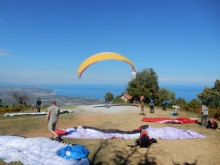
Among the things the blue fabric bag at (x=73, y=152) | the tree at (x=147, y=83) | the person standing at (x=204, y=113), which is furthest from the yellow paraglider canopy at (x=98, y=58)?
the tree at (x=147, y=83)

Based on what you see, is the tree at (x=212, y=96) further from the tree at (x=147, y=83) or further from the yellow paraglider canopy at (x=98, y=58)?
the yellow paraglider canopy at (x=98, y=58)

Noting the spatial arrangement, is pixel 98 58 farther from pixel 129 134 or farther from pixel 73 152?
pixel 73 152

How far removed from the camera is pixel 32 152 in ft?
24.4

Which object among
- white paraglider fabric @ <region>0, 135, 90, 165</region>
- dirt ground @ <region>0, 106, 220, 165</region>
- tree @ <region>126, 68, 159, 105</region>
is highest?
tree @ <region>126, 68, 159, 105</region>

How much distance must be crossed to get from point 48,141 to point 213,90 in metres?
28.8

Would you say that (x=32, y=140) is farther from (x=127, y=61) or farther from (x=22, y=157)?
(x=127, y=61)

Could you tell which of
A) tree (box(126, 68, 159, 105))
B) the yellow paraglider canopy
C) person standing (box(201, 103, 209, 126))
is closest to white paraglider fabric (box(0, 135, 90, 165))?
person standing (box(201, 103, 209, 126))

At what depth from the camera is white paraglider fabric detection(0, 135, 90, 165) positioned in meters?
6.71

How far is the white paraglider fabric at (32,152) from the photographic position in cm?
671

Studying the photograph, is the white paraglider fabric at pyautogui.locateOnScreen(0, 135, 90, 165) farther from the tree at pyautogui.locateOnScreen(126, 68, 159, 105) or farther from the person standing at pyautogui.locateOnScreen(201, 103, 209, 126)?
the tree at pyautogui.locateOnScreen(126, 68, 159, 105)

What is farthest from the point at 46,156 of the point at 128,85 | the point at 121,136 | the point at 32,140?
the point at 128,85

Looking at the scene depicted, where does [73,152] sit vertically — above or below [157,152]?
above

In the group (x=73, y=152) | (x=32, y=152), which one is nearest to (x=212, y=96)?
(x=73, y=152)

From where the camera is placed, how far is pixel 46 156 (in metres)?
7.08
